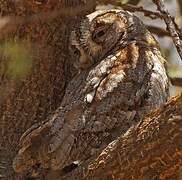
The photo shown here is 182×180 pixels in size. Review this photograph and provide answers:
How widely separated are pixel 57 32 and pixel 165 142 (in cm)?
106

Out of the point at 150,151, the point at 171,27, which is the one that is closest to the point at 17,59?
the point at 171,27

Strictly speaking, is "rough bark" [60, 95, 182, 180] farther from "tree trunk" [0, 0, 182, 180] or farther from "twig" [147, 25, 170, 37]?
"twig" [147, 25, 170, 37]

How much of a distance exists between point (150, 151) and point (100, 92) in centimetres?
77

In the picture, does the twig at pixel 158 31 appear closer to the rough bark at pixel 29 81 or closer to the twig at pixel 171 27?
the rough bark at pixel 29 81

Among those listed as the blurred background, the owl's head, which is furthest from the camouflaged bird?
the blurred background

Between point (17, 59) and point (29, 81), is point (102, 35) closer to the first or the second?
point (29, 81)

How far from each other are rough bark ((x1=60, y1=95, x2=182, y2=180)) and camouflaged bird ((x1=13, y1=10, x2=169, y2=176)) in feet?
1.63

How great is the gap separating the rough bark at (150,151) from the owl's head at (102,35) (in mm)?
977

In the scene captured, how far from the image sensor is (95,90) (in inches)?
94.7

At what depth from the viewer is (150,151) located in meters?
1.64

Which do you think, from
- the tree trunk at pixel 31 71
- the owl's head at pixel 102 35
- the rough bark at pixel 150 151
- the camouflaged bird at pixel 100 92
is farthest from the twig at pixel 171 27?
the owl's head at pixel 102 35

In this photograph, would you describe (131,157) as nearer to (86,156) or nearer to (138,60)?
(86,156)

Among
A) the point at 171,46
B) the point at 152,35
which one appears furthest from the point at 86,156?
the point at 171,46

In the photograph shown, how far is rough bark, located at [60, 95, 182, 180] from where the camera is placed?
1.60 meters
